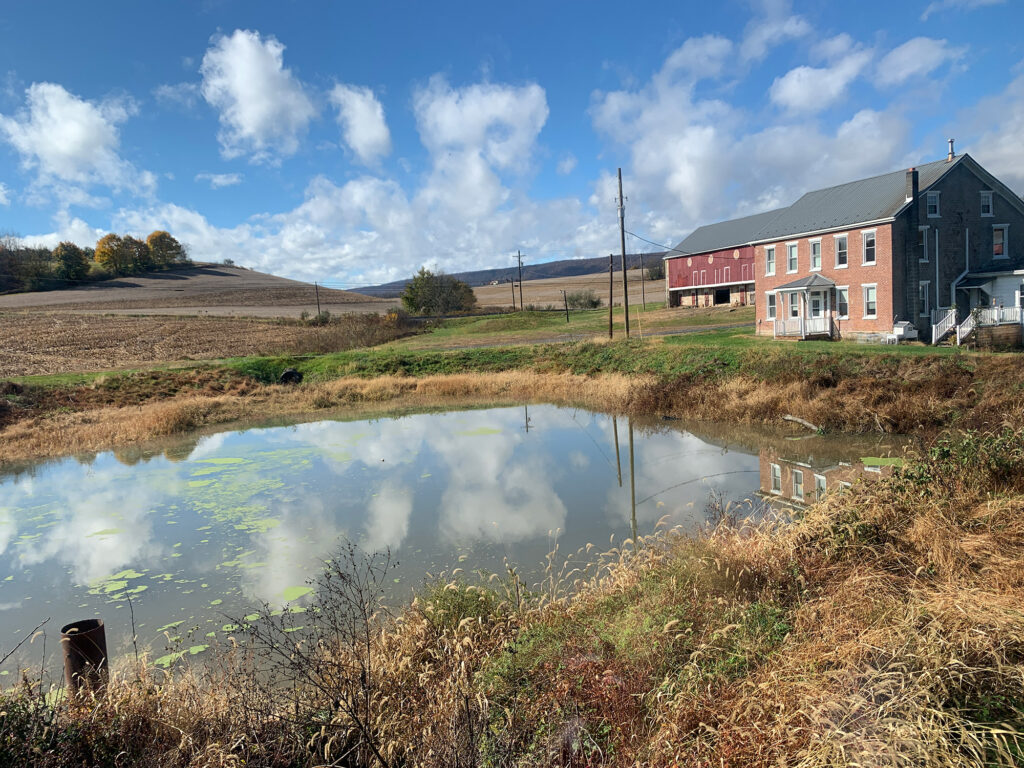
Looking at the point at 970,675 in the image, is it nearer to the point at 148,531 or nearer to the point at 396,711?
the point at 396,711

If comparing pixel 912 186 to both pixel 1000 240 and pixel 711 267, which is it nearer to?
pixel 1000 240

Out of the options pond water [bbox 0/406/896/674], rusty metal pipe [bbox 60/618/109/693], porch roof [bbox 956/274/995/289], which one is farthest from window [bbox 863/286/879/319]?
rusty metal pipe [bbox 60/618/109/693]

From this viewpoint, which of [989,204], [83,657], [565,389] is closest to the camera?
[83,657]

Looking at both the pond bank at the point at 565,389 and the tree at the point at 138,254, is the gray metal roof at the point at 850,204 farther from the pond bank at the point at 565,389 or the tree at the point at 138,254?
the tree at the point at 138,254

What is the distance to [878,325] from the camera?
28.3 meters

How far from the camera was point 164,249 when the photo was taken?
109 m

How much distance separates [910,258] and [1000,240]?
5.65 m

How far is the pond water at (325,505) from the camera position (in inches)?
370

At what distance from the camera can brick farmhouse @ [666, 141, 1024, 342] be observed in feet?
91.0

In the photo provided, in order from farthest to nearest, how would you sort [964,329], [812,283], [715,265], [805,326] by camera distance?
[715,265] → [805,326] → [812,283] → [964,329]

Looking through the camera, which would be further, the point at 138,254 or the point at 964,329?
the point at 138,254

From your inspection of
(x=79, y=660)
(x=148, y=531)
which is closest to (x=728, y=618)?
(x=79, y=660)

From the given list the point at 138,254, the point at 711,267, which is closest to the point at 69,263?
the point at 138,254

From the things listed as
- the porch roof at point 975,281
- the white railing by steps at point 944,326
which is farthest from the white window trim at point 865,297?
the porch roof at point 975,281
